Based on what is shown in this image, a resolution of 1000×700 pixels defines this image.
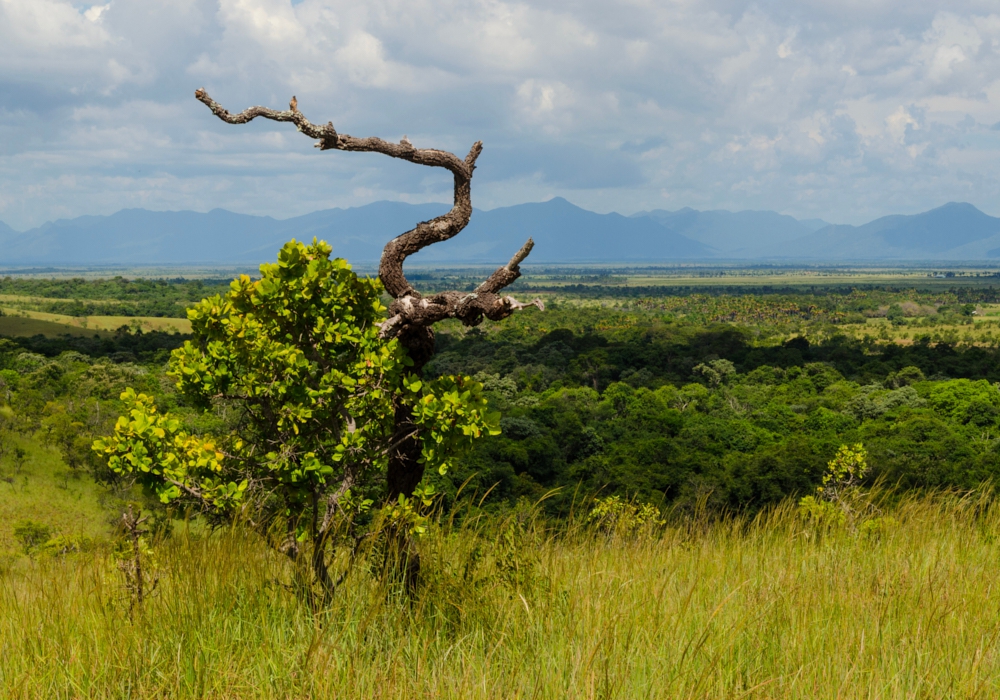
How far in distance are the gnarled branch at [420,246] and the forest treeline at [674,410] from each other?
1195 cm

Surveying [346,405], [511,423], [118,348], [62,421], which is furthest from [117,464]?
[118,348]

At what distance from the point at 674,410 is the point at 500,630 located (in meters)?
52.0

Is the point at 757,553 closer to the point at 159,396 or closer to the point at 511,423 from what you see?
the point at 511,423

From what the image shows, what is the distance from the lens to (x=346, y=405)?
361 cm

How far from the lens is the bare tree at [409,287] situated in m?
3.62

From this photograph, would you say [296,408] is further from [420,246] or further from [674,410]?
[674,410]

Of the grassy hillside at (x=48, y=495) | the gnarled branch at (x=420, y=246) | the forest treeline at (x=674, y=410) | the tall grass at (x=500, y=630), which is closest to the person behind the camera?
the tall grass at (x=500, y=630)

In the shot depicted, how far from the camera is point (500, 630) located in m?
3.10

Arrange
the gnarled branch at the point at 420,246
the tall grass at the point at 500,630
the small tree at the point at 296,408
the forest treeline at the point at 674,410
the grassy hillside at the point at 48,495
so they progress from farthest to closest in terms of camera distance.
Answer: the grassy hillside at the point at 48,495 < the forest treeline at the point at 674,410 < the gnarled branch at the point at 420,246 < the small tree at the point at 296,408 < the tall grass at the point at 500,630

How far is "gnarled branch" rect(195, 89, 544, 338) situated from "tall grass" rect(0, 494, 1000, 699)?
1.09 metres

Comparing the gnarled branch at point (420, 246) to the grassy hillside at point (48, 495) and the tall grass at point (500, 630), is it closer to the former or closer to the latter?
the tall grass at point (500, 630)

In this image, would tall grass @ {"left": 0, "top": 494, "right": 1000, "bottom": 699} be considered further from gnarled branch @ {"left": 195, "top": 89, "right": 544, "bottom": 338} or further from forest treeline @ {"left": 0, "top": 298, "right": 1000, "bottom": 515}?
forest treeline @ {"left": 0, "top": 298, "right": 1000, "bottom": 515}

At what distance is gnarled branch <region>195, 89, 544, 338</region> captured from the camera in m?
3.61

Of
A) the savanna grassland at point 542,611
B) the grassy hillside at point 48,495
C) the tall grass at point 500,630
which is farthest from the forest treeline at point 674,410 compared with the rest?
the tall grass at point 500,630
